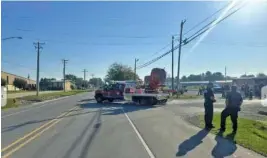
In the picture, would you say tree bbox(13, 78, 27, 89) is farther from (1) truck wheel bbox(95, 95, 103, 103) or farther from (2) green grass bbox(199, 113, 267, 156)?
(2) green grass bbox(199, 113, 267, 156)

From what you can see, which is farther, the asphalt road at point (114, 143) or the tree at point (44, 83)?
the tree at point (44, 83)

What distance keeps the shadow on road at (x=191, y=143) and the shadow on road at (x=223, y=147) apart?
585mm

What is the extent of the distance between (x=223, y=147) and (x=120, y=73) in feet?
308

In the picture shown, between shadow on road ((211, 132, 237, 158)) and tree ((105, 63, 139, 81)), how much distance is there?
88134 mm

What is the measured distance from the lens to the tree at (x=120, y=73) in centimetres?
10228

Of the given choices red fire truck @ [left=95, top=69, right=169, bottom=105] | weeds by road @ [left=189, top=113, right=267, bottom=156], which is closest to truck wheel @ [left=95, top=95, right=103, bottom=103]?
red fire truck @ [left=95, top=69, right=169, bottom=105]

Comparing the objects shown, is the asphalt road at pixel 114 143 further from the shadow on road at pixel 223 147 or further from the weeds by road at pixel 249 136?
the weeds by road at pixel 249 136

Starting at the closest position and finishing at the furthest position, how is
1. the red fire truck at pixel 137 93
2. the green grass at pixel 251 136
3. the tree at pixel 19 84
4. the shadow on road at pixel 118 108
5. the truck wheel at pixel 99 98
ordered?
the green grass at pixel 251 136, the shadow on road at pixel 118 108, the red fire truck at pixel 137 93, the truck wheel at pixel 99 98, the tree at pixel 19 84

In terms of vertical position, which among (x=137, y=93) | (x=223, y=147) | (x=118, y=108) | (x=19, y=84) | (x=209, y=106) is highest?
(x=19, y=84)

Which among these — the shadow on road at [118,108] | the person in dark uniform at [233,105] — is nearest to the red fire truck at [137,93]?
the shadow on road at [118,108]

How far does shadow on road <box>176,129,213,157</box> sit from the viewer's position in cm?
1023

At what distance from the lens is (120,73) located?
104 meters

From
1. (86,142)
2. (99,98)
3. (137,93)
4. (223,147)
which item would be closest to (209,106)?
(223,147)

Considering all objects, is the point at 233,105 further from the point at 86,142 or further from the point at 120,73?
the point at 120,73
